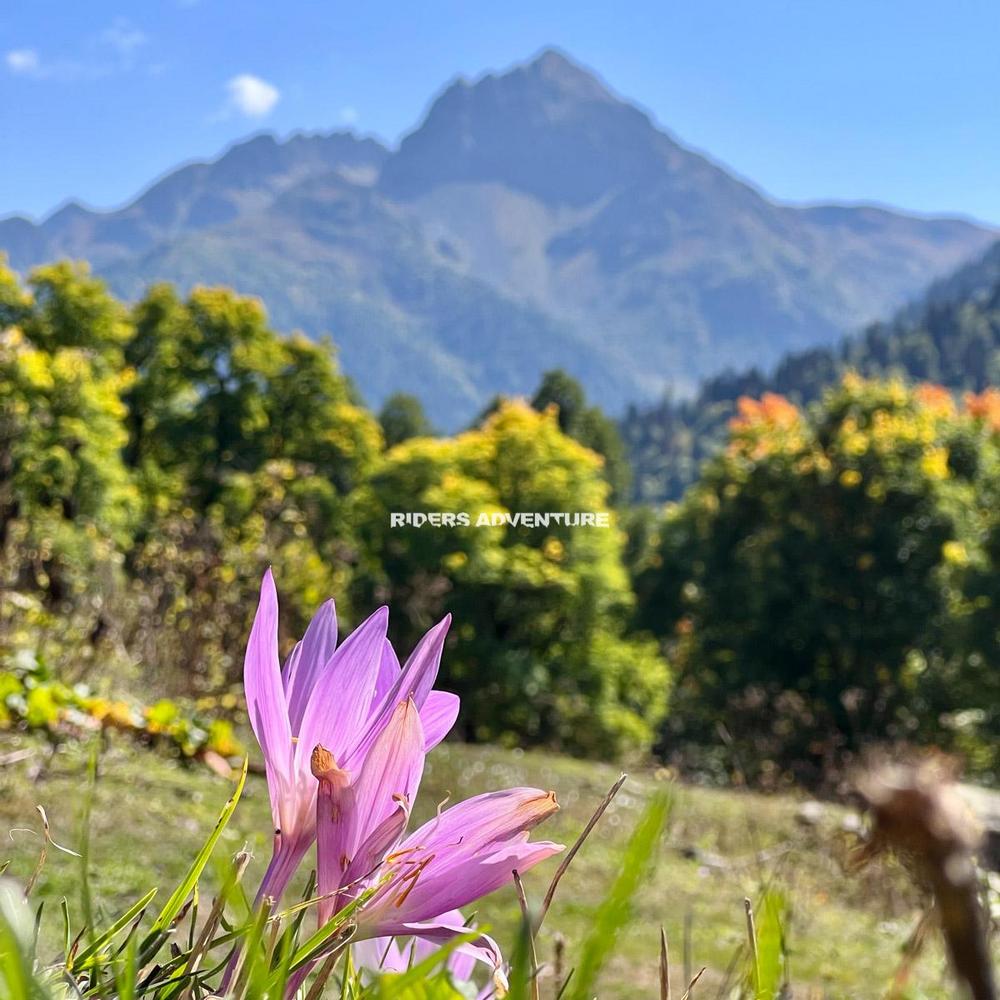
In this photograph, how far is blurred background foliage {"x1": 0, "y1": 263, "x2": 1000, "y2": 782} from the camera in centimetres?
573

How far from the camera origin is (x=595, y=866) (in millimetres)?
5137

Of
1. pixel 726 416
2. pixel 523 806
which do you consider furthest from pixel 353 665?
pixel 726 416

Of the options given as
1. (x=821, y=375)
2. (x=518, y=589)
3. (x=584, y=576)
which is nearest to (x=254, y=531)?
(x=518, y=589)

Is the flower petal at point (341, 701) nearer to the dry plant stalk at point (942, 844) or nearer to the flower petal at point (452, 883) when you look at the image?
the flower petal at point (452, 883)

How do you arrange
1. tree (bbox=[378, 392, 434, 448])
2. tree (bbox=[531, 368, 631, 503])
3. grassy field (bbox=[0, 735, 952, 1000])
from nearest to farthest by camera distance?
grassy field (bbox=[0, 735, 952, 1000]) → tree (bbox=[531, 368, 631, 503]) → tree (bbox=[378, 392, 434, 448])

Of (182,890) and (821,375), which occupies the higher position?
(821,375)

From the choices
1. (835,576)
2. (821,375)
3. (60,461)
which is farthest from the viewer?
(821,375)

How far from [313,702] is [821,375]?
8863 cm

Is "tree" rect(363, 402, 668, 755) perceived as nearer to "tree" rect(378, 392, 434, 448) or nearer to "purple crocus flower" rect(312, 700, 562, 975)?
"purple crocus flower" rect(312, 700, 562, 975)

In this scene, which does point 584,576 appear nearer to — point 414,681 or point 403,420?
point 414,681

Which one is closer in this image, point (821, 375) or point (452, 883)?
point (452, 883)

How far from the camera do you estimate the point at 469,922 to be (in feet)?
1.27

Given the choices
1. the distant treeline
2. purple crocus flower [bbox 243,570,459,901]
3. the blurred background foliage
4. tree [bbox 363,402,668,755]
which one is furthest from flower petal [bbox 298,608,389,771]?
the blurred background foliage

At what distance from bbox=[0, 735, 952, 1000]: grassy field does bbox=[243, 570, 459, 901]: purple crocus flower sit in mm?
2053
